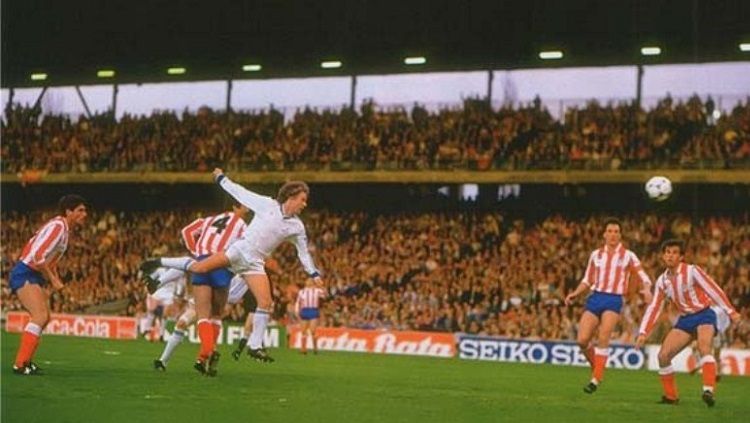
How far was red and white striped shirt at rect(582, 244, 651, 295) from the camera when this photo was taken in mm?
17609

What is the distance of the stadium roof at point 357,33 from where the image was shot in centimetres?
3516

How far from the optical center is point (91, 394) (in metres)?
13.2

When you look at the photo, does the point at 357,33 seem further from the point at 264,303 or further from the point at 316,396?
the point at 316,396

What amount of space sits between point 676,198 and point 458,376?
1851 cm

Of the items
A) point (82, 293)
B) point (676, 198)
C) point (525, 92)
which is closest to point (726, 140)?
point (676, 198)

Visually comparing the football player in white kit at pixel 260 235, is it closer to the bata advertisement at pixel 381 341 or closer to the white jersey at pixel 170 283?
the white jersey at pixel 170 283

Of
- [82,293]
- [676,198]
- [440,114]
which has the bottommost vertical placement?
[82,293]

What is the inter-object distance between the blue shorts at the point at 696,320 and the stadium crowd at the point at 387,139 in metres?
22.2

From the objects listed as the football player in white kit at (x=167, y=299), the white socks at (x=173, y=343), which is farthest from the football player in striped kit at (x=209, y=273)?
the football player in white kit at (x=167, y=299)

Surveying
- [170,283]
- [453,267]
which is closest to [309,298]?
[170,283]

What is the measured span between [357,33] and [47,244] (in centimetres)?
2549

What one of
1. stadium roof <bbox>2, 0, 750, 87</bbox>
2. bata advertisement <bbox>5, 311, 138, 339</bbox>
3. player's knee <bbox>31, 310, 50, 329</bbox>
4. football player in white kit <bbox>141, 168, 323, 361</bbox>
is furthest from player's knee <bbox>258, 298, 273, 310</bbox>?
bata advertisement <bbox>5, 311, 138, 339</bbox>

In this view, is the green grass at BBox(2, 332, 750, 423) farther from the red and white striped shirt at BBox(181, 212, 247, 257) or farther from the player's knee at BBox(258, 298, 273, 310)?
the red and white striped shirt at BBox(181, 212, 247, 257)

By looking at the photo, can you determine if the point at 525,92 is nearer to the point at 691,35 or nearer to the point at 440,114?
the point at 440,114
